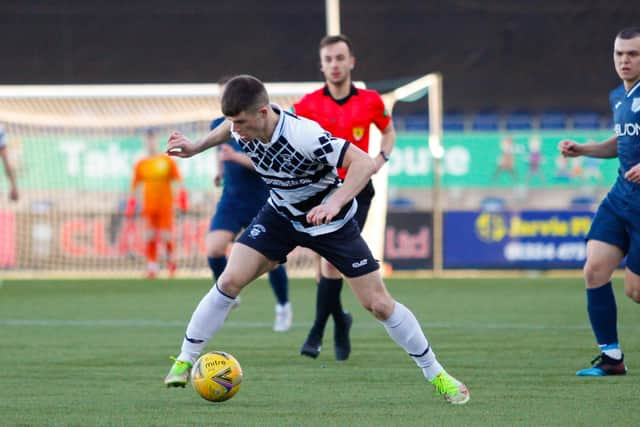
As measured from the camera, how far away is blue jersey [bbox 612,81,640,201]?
6.69 m

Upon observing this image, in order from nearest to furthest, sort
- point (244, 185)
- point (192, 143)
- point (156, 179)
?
point (192, 143), point (244, 185), point (156, 179)

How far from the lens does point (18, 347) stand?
8.63 m

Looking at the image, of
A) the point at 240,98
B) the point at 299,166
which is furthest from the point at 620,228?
the point at 240,98

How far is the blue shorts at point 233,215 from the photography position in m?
9.90

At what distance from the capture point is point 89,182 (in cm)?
1817

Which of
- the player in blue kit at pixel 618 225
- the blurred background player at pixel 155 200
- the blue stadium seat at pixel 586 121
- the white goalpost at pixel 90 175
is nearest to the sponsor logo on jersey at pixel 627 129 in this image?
the player in blue kit at pixel 618 225

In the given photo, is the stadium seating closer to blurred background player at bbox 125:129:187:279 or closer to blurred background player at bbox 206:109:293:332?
blurred background player at bbox 125:129:187:279

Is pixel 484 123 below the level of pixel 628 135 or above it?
above

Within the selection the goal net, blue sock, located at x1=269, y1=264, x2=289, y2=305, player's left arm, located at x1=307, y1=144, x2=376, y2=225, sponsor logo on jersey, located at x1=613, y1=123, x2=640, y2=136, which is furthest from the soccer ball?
the goal net

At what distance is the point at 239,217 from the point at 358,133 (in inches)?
91.5

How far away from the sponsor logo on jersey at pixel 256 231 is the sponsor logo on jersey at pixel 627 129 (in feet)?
6.73

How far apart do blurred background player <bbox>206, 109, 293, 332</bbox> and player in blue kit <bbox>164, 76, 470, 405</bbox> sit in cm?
369

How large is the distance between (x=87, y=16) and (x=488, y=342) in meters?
22.0

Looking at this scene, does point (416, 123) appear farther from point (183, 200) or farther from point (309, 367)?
point (309, 367)
